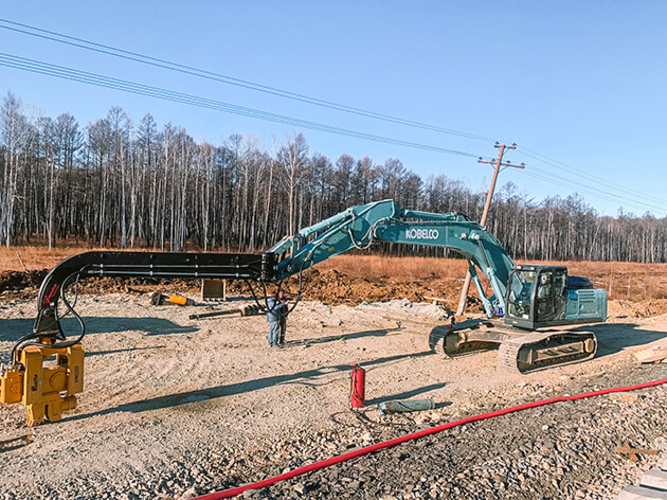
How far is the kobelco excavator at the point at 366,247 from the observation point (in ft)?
23.5

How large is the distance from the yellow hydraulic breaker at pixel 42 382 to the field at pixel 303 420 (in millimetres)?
294

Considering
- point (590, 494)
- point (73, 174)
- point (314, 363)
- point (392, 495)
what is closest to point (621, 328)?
point (314, 363)

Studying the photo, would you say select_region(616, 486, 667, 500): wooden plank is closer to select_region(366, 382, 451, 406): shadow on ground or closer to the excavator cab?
select_region(366, 382, 451, 406): shadow on ground

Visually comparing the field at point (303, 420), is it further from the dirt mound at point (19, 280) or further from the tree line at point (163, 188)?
the tree line at point (163, 188)

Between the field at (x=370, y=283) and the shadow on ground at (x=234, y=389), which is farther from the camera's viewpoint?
the field at (x=370, y=283)

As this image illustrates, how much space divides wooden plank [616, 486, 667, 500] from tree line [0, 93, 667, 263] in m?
31.8

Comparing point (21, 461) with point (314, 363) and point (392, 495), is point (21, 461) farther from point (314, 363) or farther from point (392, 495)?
point (314, 363)

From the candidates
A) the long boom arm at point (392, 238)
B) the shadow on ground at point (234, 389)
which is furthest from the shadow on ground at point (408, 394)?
the long boom arm at point (392, 238)

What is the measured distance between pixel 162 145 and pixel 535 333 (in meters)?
42.1

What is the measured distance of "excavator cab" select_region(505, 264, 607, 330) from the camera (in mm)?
11562

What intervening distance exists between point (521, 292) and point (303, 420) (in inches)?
268

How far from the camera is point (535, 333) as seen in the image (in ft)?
38.2

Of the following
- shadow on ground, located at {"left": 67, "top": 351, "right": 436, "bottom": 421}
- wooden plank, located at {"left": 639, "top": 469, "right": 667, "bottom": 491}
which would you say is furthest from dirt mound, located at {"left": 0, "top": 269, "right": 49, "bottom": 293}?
wooden plank, located at {"left": 639, "top": 469, "right": 667, "bottom": 491}

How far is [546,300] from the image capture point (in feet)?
38.3
